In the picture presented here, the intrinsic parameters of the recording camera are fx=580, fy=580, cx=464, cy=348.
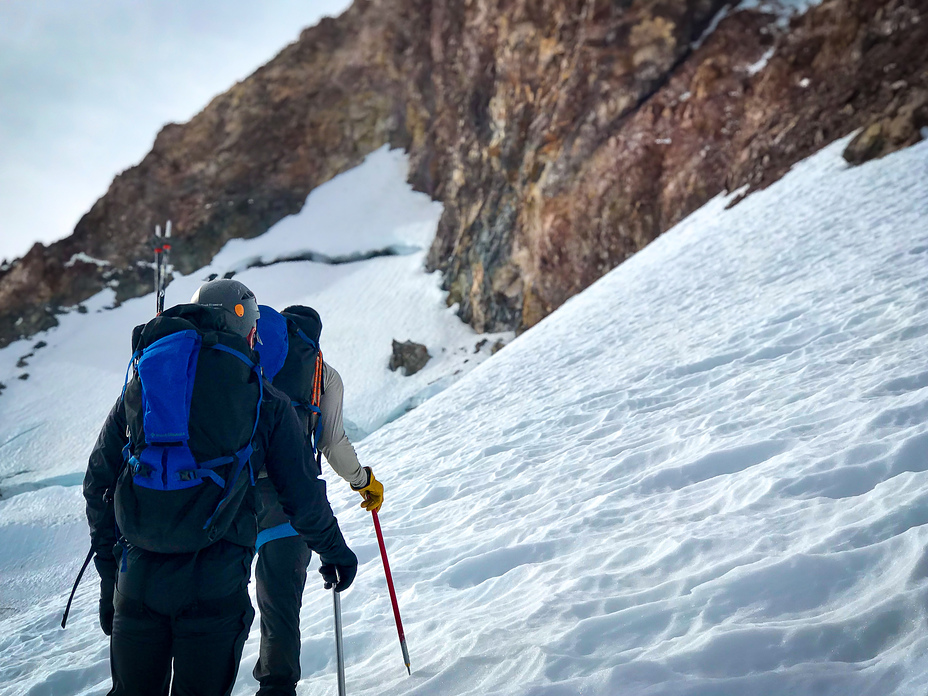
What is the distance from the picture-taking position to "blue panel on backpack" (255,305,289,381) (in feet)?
8.09

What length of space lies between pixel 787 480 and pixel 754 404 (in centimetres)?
127

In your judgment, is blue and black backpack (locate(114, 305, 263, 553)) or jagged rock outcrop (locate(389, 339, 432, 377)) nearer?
blue and black backpack (locate(114, 305, 263, 553))

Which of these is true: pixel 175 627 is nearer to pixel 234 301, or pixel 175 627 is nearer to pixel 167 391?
pixel 167 391

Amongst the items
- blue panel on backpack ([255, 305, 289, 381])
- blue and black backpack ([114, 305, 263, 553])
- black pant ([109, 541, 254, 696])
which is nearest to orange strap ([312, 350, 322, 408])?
blue panel on backpack ([255, 305, 289, 381])

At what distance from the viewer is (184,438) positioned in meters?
1.83

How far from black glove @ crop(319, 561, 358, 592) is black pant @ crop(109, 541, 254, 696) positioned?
482 millimetres

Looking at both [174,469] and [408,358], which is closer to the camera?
[174,469]

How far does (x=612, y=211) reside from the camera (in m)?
18.6

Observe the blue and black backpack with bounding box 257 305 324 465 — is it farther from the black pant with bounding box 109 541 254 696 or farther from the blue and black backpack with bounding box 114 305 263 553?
the black pant with bounding box 109 541 254 696

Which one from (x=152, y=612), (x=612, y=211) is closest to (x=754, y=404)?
(x=152, y=612)

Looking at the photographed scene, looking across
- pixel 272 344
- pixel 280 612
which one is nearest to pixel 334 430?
pixel 272 344

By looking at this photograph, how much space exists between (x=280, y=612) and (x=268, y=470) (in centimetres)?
66

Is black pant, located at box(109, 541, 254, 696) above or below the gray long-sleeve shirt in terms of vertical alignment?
below

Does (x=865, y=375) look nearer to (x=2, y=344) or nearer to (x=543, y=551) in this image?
(x=543, y=551)
